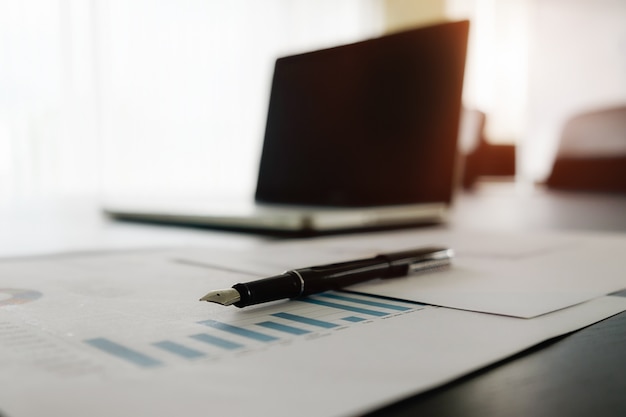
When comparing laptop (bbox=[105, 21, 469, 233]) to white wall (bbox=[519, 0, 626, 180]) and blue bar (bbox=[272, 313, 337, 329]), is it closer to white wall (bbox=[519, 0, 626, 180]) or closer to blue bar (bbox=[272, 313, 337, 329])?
blue bar (bbox=[272, 313, 337, 329])

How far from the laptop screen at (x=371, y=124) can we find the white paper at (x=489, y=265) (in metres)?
0.12

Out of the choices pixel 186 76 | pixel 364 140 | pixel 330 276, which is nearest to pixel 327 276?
pixel 330 276

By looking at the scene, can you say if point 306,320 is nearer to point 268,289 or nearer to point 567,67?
point 268,289

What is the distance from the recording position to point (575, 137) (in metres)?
2.21

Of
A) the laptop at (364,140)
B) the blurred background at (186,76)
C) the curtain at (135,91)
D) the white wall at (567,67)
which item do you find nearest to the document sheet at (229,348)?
the laptop at (364,140)

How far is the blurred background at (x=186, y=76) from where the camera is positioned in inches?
99.8

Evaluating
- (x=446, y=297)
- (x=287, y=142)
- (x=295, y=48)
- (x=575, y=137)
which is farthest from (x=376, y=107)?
(x=295, y=48)

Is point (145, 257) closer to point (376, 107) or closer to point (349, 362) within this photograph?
point (349, 362)

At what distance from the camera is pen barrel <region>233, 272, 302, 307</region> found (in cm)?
31

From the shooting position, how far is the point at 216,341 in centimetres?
26

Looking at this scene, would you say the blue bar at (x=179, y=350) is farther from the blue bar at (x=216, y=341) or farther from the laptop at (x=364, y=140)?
the laptop at (x=364, y=140)

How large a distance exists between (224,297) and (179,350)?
0.18ft

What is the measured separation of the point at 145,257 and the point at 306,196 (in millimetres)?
428

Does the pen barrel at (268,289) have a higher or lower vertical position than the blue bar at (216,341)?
higher
